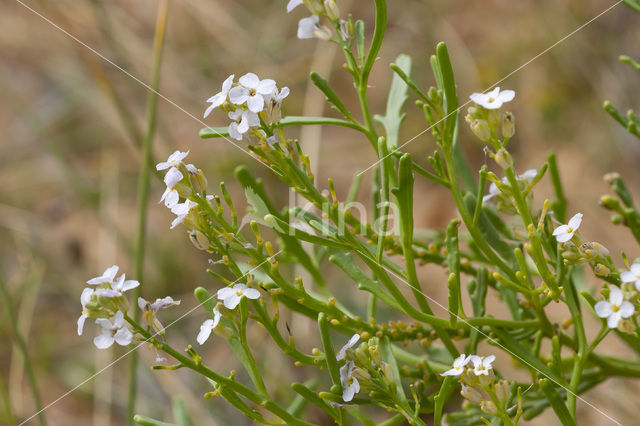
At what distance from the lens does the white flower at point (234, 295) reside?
89cm

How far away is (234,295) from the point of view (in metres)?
0.91

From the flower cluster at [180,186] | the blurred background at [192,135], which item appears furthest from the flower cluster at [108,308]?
the blurred background at [192,135]

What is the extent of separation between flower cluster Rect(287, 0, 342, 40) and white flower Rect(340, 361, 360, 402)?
1.53ft

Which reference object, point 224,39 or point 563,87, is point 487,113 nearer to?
point 563,87

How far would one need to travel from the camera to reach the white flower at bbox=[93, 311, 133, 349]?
861 mm

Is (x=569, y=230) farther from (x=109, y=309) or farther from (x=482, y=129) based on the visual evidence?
(x=109, y=309)

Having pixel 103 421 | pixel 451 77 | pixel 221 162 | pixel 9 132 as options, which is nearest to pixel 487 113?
pixel 451 77

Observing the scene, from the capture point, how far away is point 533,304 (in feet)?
3.41

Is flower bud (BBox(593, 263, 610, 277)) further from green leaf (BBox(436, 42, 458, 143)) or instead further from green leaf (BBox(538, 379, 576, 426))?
green leaf (BBox(436, 42, 458, 143))

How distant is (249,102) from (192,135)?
2.79 meters

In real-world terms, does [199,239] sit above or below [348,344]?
above

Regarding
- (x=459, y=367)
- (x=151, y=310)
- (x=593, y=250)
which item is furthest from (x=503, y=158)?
(x=151, y=310)

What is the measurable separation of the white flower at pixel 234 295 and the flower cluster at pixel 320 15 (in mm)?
380

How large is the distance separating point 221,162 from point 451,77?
7.42 feet
